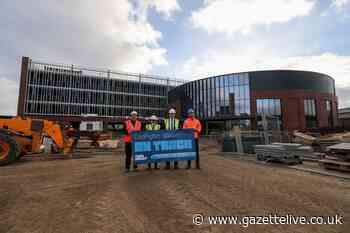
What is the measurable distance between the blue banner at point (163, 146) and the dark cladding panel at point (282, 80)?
116 ft

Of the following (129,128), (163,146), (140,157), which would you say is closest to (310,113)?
(163,146)

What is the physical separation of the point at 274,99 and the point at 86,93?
49171mm

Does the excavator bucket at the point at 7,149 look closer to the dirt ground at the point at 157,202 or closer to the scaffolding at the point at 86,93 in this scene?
the dirt ground at the point at 157,202

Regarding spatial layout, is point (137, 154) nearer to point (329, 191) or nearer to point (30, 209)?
point (30, 209)

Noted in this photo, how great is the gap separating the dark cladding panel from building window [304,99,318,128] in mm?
2855

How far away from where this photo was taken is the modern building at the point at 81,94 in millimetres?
50094

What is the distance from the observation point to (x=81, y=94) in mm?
54781

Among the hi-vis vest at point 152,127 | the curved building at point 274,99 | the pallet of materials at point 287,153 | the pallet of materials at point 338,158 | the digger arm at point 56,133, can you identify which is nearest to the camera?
the pallet of materials at point 338,158

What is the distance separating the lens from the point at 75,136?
13609 millimetres

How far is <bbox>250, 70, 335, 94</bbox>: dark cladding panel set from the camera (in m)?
37.7

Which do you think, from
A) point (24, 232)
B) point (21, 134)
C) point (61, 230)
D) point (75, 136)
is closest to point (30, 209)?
point (24, 232)

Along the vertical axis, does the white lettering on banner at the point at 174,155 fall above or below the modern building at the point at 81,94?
below

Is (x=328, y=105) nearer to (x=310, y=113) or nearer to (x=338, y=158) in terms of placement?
(x=310, y=113)

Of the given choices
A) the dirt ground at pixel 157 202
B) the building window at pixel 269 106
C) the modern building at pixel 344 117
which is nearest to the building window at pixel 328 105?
the building window at pixel 269 106
